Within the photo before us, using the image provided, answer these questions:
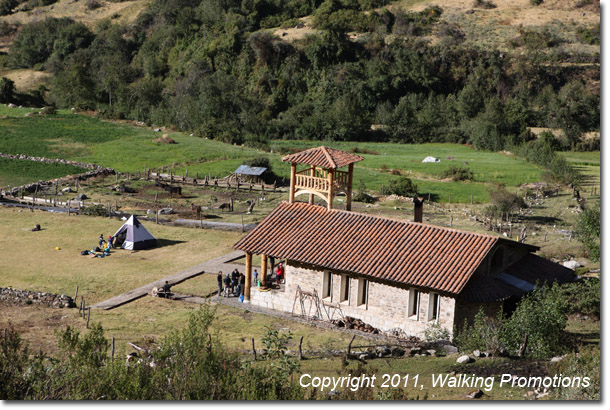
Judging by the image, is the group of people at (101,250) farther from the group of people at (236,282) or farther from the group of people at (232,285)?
the group of people at (232,285)

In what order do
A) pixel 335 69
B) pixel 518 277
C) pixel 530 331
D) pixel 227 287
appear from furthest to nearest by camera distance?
pixel 335 69
pixel 227 287
pixel 518 277
pixel 530 331

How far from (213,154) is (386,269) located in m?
50.1

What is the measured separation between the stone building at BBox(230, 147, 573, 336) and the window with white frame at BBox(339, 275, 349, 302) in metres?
0.04

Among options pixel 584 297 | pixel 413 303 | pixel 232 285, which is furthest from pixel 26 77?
pixel 584 297

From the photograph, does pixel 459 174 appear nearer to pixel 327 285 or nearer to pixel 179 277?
pixel 179 277

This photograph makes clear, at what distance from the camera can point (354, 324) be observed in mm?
32562

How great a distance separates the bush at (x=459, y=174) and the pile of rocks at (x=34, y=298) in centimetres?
4368

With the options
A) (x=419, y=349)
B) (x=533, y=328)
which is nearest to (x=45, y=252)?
(x=419, y=349)

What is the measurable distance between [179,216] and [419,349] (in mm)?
28761

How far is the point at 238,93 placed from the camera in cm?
10488

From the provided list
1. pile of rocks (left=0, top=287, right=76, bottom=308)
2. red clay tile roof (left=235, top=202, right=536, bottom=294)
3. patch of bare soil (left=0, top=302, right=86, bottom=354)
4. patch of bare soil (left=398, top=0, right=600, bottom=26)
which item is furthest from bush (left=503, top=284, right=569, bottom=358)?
patch of bare soil (left=398, top=0, right=600, bottom=26)

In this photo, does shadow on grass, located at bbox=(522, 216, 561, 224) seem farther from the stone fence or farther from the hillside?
the hillside

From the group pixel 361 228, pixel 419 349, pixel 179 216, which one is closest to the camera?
pixel 419 349

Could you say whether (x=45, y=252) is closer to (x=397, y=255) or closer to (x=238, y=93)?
(x=397, y=255)
